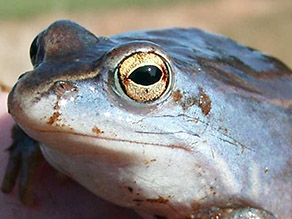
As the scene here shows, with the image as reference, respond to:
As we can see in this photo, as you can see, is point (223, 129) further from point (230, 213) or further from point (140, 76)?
point (140, 76)

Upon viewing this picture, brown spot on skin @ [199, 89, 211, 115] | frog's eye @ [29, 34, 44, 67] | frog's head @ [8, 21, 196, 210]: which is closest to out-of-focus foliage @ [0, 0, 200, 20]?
frog's eye @ [29, 34, 44, 67]

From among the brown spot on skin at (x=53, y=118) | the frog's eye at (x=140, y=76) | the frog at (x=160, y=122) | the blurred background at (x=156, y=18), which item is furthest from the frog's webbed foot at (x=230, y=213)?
the blurred background at (x=156, y=18)

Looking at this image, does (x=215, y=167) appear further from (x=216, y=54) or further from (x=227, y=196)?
(x=216, y=54)

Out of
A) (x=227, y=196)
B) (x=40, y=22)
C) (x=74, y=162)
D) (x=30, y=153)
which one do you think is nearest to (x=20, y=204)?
(x=30, y=153)

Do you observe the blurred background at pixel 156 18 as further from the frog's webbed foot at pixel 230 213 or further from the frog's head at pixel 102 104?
the frog's head at pixel 102 104

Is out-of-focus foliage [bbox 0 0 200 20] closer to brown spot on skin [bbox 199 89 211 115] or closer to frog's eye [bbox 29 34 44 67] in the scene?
frog's eye [bbox 29 34 44 67]

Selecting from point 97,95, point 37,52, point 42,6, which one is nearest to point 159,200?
point 97,95
